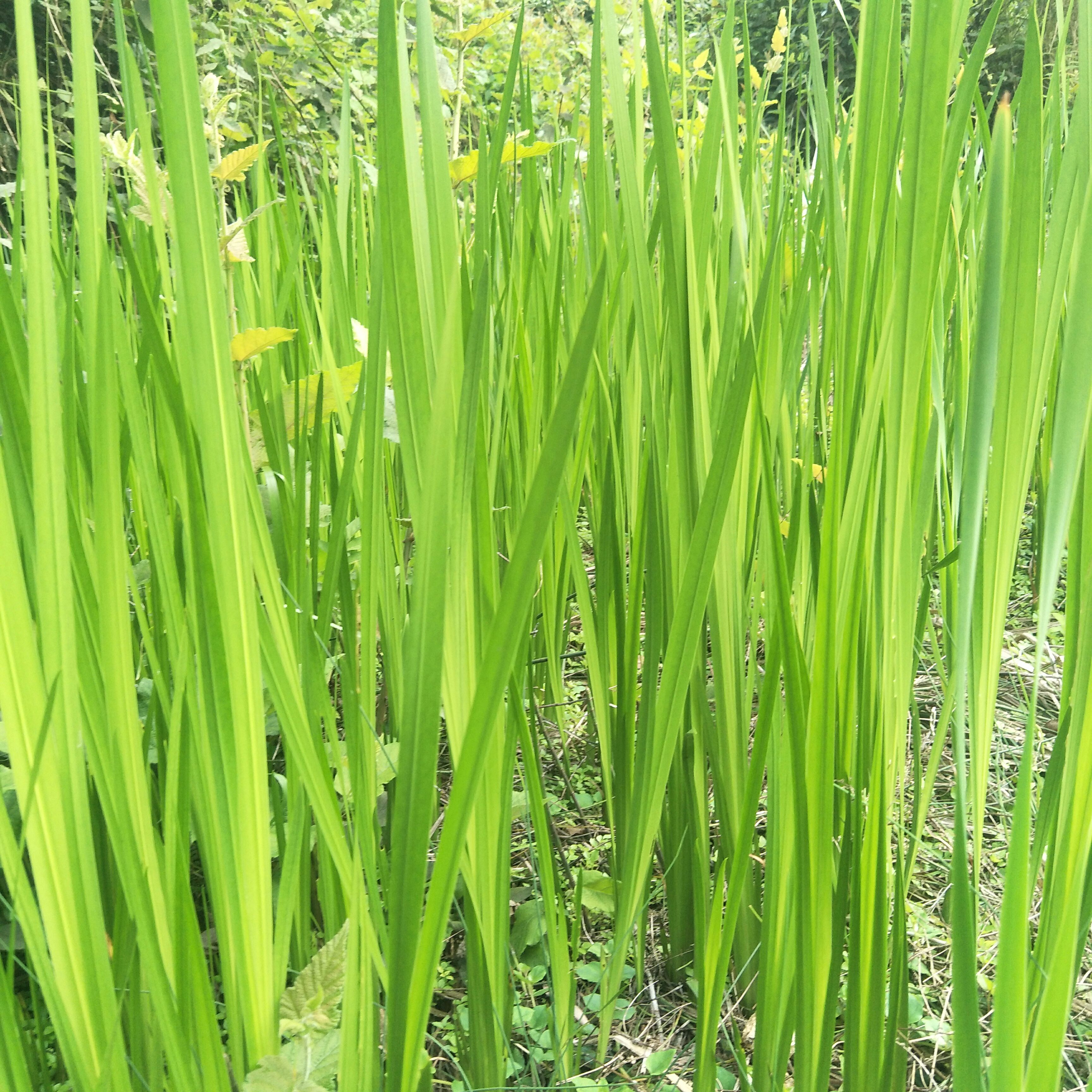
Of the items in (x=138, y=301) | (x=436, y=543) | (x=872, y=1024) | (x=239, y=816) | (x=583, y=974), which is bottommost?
(x=583, y=974)

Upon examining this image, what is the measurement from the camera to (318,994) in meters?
0.46

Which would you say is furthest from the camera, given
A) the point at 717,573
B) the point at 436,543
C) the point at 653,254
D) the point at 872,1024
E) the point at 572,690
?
the point at 572,690

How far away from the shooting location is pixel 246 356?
0.61 metres

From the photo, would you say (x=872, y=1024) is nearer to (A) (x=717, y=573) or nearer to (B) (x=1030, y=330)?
(A) (x=717, y=573)

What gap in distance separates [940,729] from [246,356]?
64cm

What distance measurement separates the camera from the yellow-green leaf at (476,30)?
0.86 meters

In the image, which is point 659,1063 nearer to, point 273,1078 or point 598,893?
point 598,893

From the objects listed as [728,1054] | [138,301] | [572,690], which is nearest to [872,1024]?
[728,1054]

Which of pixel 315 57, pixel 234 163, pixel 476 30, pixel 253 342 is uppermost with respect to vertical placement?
pixel 315 57

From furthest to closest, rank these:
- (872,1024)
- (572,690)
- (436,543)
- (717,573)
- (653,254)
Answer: (572,690) < (653,254) < (717,573) < (872,1024) < (436,543)

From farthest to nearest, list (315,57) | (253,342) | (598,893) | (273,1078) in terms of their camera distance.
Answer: (315,57), (598,893), (253,342), (273,1078)

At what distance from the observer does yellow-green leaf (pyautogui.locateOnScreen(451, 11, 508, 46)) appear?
86 centimetres

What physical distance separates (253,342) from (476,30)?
493 mm

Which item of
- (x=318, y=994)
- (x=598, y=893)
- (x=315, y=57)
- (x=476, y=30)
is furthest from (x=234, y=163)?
→ (x=315, y=57)
